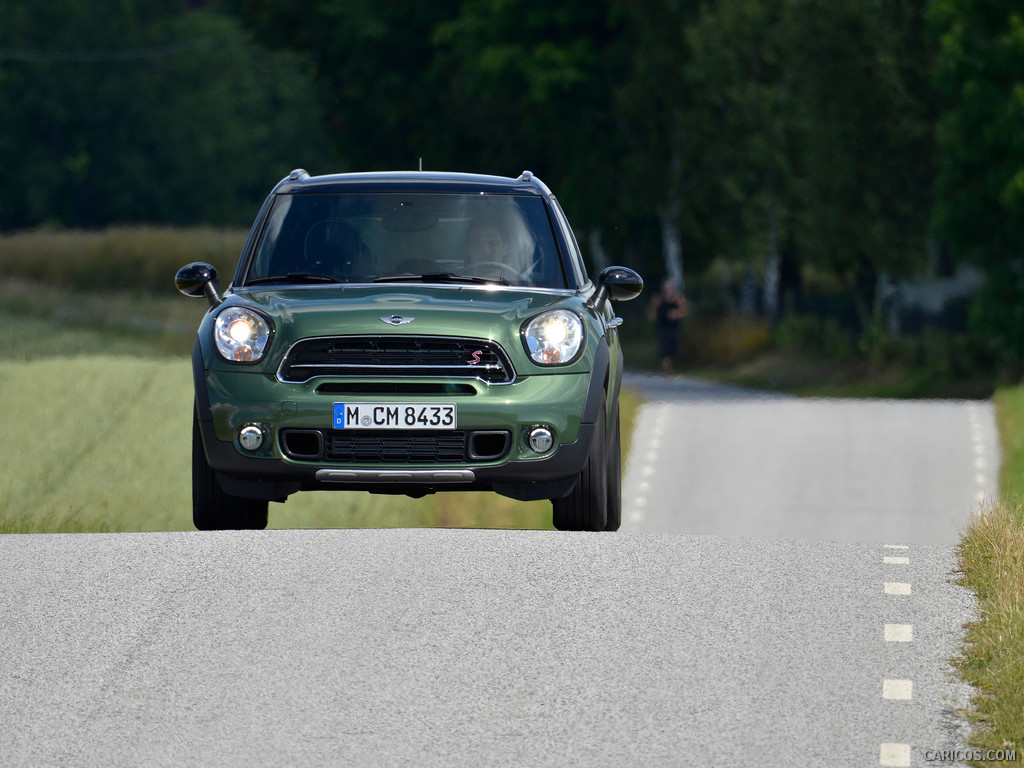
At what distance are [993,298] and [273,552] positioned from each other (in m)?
26.4

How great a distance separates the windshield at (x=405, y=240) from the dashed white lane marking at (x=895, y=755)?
459 centimetres

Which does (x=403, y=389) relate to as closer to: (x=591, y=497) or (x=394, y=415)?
(x=394, y=415)

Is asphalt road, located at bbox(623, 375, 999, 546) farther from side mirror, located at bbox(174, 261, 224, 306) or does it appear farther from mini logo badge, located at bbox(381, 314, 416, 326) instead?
mini logo badge, located at bbox(381, 314, 416, 326)

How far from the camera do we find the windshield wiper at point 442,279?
10219 mm

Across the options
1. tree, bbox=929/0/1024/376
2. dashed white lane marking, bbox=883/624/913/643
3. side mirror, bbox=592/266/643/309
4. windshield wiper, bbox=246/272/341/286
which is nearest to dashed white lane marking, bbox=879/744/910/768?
dashed white lane marking, bbox=883/624/913/643

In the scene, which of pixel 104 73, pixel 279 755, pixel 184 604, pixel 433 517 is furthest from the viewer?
pixel 104 73

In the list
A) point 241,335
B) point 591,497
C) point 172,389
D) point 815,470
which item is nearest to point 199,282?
point 241,335

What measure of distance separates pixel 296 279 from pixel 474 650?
11.4ft

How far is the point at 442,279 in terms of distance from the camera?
33.6 ft

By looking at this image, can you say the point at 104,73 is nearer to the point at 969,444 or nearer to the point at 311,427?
the point at 969,444

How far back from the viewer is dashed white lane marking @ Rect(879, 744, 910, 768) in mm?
6059

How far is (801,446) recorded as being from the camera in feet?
94.2

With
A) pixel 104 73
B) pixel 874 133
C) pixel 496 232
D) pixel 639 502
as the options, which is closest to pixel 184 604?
pixel 496 232

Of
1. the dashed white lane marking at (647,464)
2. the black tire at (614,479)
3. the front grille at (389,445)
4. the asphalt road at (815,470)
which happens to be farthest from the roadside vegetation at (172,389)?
the front grille at (389,445)
